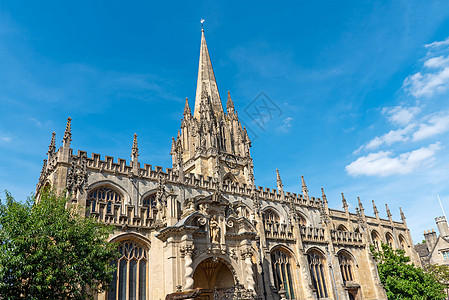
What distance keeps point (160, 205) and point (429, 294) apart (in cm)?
2773

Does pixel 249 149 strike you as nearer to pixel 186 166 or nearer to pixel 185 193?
pixel 186 166

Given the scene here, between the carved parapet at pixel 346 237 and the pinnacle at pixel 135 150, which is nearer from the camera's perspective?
the pinnacle at pixel 135 150

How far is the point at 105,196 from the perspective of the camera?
28.0 metres

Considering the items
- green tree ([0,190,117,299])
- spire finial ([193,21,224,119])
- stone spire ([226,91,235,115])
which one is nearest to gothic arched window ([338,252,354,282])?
stone spire ([226,91,235,115])

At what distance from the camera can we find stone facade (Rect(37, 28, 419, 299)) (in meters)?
21.5

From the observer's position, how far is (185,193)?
32.2 metres

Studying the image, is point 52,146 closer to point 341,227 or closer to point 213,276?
point 213,276

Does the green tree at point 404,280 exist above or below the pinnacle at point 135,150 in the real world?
below

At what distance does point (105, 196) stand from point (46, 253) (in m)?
11.7

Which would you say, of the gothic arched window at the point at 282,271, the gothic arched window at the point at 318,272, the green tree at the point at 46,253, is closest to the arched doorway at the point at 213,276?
the green tree at the point at 46,253

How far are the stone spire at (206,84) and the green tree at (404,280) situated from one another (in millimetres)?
27198

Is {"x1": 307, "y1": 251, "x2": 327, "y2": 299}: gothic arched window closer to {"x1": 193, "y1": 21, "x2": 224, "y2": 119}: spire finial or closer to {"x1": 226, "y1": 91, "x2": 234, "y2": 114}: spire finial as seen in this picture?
{"x1": 193, "y1": 21, "x2": 224, "y2": 119}: spire finial

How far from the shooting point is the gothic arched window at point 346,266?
36031 millimetres

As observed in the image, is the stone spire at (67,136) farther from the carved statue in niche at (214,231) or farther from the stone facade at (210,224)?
the carved statue in niche at (214,231)
